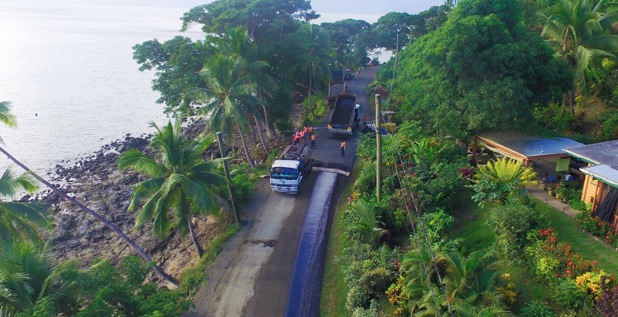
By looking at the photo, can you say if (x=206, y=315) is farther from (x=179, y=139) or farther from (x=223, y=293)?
(x=179, y=139)

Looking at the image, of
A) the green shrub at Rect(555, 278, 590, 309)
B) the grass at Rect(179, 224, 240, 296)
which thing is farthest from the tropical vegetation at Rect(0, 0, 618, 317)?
the grass at Rect(179, 224, 240, 296)

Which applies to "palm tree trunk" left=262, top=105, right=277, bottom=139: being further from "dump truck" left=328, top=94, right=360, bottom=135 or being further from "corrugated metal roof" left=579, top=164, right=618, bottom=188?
"corrugated metal roof" left=579, top=164, right=618, bottom=188

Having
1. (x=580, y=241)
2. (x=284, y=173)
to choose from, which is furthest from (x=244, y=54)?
(x=580, y=241)

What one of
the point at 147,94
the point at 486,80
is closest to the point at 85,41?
the point at 147,94

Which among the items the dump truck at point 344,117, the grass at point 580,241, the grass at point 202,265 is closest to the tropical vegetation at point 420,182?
the grass at point 202,265

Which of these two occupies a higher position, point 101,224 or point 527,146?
point 527,146

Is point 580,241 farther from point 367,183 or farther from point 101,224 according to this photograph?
point 101,224
